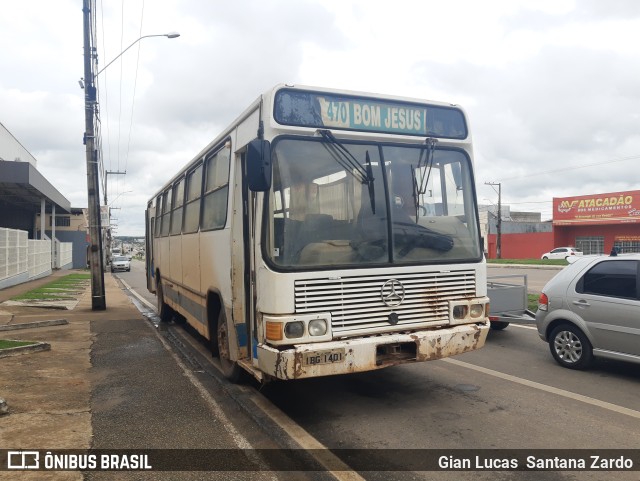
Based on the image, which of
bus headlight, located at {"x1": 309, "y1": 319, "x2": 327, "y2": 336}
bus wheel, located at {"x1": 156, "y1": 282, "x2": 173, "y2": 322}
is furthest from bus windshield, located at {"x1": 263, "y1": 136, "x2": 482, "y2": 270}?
bus wheel, located at {"x1": 156, "y1": 282, "x2": 173, "y2": 322}

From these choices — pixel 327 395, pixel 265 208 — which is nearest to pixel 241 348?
pixel 327 395

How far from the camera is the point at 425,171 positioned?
562 centimetres

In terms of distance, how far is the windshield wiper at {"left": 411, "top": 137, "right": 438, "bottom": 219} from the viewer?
546cm

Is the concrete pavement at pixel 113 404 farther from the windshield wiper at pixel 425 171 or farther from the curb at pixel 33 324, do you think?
the windshield wiper at pixel 425 171

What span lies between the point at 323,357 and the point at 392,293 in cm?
96

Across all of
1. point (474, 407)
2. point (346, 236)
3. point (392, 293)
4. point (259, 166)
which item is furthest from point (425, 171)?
point (474, 407)

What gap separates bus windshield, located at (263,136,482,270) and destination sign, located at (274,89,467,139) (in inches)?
7.3

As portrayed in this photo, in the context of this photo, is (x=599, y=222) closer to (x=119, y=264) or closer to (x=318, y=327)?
(x=119, y=264)

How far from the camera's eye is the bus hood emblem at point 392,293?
5105mm

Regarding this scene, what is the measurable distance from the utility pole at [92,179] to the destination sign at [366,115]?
11.4 meters

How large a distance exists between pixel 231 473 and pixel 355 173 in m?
2.94

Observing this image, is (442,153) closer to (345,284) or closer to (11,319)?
(345,284)

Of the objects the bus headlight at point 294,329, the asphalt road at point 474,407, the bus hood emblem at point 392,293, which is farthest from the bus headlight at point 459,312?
the bus headlight at point 294,329

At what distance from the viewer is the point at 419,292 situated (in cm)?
530
